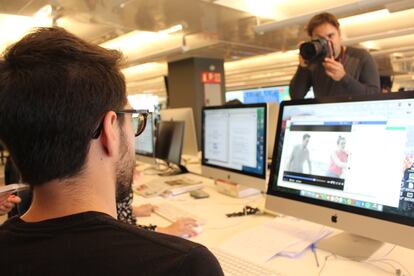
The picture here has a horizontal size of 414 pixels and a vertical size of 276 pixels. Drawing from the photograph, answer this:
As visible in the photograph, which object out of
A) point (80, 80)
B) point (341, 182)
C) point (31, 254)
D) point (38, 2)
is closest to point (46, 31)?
point (80, 80)

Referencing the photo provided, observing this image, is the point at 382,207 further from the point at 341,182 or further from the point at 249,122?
the point at 249,122

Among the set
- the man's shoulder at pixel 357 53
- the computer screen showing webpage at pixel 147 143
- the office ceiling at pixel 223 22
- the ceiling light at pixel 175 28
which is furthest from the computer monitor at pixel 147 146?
the ceiling light at pixel 175 28

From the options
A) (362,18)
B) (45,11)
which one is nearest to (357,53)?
(45,11)

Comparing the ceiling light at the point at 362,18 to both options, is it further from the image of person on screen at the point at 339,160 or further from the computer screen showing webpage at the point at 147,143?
the image of person on screen at the point at 339,160

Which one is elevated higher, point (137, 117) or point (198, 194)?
point (137, 117)

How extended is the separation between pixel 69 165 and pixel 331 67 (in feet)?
5.29

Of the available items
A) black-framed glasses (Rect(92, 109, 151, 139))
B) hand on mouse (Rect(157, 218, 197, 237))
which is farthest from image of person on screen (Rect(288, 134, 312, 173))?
black-framed glasses (Rect(92, 109, 151, 139))

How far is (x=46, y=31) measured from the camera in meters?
0.63

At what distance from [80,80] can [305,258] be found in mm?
854

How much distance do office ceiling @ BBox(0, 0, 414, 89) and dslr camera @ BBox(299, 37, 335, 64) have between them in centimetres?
108

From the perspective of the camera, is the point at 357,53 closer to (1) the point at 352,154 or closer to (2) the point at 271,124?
(2) the point at 271,124

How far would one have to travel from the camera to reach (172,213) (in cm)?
162

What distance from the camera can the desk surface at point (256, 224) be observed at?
0.98 metres

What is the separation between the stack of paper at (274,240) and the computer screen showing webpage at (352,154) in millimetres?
164
